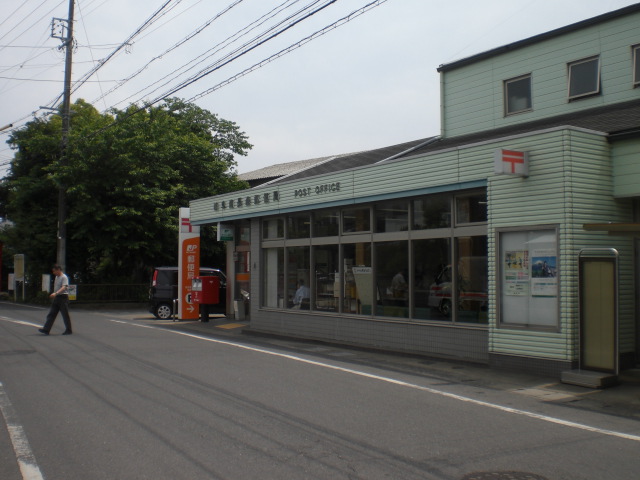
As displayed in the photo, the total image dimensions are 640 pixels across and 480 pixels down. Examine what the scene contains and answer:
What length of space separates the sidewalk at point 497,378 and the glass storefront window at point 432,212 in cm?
264

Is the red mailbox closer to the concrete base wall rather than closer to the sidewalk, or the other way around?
the concrete base wall

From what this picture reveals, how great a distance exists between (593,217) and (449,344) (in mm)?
3583

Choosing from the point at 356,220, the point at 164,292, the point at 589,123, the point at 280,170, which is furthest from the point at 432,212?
the point at 280,170

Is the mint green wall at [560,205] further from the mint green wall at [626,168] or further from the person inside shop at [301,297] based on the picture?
the person inside shop at [301,297]

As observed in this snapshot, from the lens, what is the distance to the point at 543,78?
15008 millimetres

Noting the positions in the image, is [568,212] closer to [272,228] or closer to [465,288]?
[465,288]

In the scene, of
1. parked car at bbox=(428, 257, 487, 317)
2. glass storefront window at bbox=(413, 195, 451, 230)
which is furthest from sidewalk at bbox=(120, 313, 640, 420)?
glass storefront window at bbox=(413, 195, 451, 230)

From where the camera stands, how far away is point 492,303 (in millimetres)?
11031

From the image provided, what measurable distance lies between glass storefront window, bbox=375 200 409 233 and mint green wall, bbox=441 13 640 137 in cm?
418

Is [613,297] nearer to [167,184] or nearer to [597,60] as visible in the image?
[597,60]

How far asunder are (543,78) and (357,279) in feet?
A: 21.4

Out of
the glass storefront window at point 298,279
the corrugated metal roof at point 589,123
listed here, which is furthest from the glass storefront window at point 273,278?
the corrugated metal roof at point 589,123

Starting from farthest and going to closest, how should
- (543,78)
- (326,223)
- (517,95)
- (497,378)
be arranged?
(517,95)
(326,223)
(543,78)
(497,378)

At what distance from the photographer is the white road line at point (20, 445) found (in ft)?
17.6
